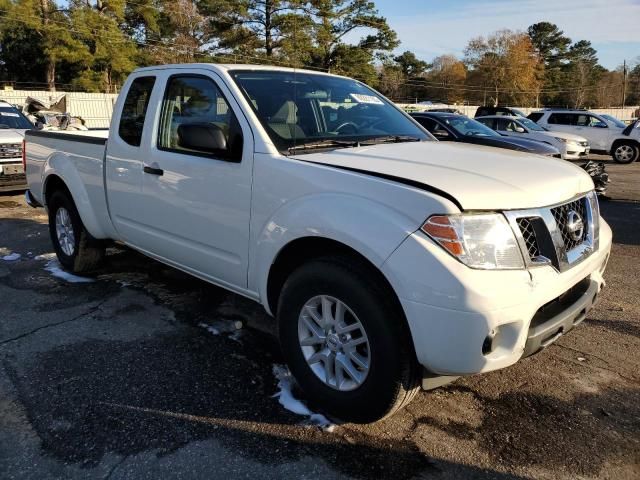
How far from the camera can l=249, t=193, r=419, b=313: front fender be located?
249cm

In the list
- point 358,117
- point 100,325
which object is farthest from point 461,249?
point 100,325

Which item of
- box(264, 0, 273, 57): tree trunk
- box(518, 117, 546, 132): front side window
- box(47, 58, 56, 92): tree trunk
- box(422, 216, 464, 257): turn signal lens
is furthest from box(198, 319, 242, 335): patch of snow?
box(47, 58, 56, 92): tree trunk

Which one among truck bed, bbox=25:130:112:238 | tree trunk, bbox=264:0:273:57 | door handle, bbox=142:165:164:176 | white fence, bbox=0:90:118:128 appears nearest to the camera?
door handle, bbox=142:165:164:176

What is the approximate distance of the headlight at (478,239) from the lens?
239cm

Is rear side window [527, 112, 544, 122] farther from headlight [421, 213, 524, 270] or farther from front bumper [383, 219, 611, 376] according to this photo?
headlight [421, 213, 524, 270]

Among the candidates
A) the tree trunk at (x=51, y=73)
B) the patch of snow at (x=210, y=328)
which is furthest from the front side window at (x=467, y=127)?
the tree trunk at (x=51, y=73)

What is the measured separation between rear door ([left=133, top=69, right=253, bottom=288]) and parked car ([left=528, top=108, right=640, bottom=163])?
17.9m

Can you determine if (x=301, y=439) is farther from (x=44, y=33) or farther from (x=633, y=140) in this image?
(x=44, y=33)

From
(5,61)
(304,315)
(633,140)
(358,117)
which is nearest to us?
(304,315)

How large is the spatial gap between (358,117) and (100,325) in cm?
251

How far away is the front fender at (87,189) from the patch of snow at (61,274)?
584 mm

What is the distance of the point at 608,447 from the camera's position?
273 centimetres

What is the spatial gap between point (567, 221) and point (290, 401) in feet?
5.89

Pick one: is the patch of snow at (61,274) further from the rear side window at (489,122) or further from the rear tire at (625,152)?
the rear tire at (625,152)
